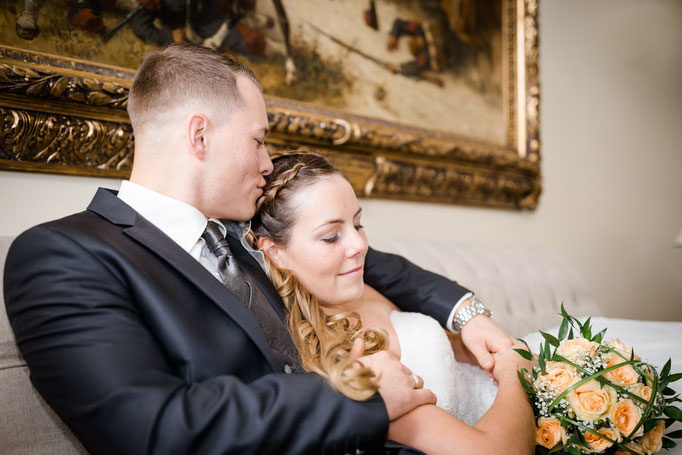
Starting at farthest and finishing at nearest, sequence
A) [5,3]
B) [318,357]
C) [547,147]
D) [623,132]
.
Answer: [623,132]
[547,147]
[5,3]
[318,357]

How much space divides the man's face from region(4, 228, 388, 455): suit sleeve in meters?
0.47

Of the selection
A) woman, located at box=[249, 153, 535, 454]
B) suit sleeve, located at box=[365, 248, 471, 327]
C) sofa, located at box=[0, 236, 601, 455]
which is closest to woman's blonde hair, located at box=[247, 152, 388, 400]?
woman, located at box=[249, 153, 535, 454]

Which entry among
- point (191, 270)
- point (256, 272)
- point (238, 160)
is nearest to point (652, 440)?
point (256, 272)

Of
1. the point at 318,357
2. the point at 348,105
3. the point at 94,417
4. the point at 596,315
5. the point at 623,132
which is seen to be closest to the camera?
the point at 94,417

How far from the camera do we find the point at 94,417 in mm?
1110

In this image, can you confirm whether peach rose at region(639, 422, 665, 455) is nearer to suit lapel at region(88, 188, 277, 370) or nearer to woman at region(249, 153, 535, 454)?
woman at region(249, 153, 535, 454)

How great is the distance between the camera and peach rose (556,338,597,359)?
1474 mm

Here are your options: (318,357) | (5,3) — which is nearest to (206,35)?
(5,3)

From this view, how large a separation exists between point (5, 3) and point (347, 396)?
1822 mm

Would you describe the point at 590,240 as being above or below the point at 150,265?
below

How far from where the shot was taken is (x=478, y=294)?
2785 millimetres

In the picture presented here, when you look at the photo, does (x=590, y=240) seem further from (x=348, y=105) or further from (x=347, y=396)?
(x=347, y=396)

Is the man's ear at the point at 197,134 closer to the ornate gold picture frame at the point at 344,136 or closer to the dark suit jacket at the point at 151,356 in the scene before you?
the dark suit jacket at the point at 151,356

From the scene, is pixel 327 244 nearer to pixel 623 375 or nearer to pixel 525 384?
pixel 525 384
